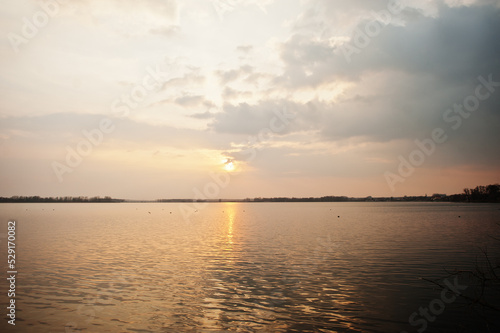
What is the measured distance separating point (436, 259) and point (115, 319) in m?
28.8

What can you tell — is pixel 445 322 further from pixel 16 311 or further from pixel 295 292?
pixel 16 311

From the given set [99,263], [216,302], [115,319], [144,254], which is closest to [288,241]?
[144,254]

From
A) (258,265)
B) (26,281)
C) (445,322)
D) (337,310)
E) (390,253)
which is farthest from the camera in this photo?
(390,253)

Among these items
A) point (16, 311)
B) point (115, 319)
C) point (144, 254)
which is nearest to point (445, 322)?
point (115, 319)

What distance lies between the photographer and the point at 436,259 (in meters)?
32.1

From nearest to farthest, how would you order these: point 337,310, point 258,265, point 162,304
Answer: point 337,310
point 162,304
point 258,265

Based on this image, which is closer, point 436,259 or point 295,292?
point 295,292

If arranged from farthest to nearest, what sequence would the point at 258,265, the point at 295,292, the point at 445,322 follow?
the point at 258,265, the point at 295,292, the point at 445,322

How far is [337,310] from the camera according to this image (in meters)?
18.2

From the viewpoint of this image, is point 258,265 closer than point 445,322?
No

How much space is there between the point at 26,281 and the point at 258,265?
18270 millimetres

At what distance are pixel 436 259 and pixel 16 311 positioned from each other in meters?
33.4

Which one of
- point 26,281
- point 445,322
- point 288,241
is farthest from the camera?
point 288,241

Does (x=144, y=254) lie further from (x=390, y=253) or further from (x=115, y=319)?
(x=390, y=253)
